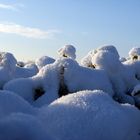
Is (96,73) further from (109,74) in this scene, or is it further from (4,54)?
(4,54)

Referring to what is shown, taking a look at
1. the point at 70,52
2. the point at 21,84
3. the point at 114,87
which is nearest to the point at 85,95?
the point at 21,84

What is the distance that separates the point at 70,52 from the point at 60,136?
42.7 ft

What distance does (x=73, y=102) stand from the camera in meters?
6.32

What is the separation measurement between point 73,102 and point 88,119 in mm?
327

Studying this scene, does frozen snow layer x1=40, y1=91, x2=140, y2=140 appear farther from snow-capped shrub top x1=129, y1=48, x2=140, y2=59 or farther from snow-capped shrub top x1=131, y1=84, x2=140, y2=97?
snow-capped shrub top x1=129, y1=48, x2=140, y2=59

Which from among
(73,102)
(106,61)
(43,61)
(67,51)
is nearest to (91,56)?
(106,61)

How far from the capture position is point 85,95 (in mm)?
6520

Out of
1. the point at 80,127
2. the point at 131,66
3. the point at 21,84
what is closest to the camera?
the point at 80,127

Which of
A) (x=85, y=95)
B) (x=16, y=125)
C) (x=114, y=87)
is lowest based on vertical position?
(x=114, y=87)

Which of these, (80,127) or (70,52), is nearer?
(80,127)

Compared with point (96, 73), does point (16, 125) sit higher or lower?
higher

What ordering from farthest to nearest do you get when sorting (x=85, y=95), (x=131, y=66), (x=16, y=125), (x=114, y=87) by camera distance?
(x=131, y=66) → (x=114, y=87) → (x=85, y=95) → (x=16, y=125)

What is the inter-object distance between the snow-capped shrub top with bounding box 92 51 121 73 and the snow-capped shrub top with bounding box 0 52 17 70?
274cm

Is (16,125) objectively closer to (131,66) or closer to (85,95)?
(85,95)
